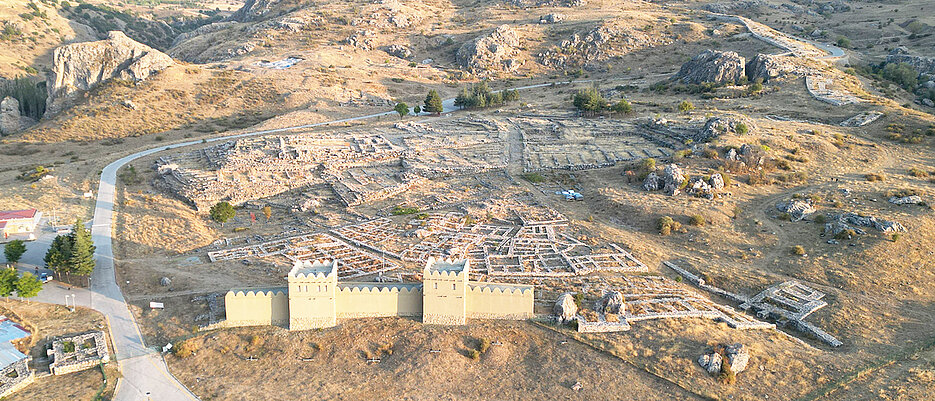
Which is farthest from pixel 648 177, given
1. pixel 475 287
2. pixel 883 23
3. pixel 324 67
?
pixel 883 23

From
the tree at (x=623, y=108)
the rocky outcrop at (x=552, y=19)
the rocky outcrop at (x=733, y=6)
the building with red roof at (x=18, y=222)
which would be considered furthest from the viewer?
the rocky outcrop at (x=733, y=6)

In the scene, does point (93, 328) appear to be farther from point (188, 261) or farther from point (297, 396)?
point (297, 396)

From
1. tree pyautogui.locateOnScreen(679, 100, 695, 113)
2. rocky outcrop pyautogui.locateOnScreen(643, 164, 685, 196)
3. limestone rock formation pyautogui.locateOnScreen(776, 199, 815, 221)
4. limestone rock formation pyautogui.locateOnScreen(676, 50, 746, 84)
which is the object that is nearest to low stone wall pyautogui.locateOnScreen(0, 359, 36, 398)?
rocky outcrop pyautogui.locateOnScreen(643, 164, 685, 196)

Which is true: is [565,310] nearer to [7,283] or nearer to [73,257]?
[73,257]

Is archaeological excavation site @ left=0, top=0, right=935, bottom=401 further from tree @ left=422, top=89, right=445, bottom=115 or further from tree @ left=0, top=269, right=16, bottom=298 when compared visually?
tree @ left=422, top=89, right=445, bottom=115

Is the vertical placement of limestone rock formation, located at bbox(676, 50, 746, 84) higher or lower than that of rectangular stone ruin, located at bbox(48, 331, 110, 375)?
higher

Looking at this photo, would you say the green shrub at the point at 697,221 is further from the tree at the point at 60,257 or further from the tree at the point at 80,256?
the tree at the point at 60,257

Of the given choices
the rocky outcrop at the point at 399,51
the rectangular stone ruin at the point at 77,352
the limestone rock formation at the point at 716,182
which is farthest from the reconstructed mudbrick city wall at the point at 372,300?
the rocky outcrop at the point at 399,51
